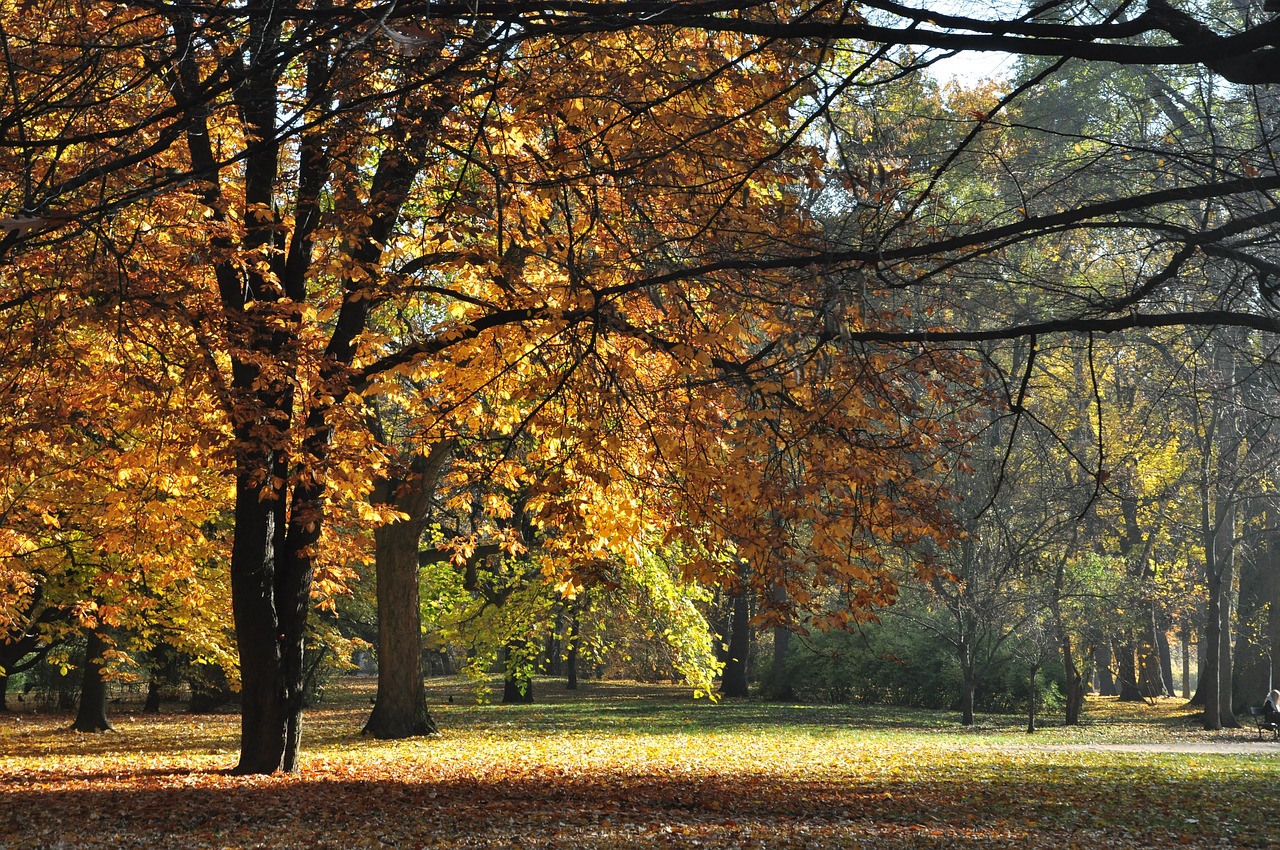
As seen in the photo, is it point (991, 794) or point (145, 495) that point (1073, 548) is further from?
point (145, 495)

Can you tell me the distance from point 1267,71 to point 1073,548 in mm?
17673

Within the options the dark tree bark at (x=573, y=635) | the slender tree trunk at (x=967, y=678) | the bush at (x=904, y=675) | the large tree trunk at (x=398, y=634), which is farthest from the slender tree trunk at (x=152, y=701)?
the slender tree trunk at (x=967, y=678)

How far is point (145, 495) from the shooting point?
11531 mm

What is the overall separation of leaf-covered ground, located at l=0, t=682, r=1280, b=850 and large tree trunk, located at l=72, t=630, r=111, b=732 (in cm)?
62

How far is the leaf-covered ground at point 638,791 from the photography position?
8148 millimetres

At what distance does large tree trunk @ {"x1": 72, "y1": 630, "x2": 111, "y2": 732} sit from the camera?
795 inches

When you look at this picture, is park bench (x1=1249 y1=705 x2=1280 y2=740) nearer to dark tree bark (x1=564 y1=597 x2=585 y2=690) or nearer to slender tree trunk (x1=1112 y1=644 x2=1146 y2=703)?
slender tree trunk (x1=1112 y1=644 x2=1146 y2=703)

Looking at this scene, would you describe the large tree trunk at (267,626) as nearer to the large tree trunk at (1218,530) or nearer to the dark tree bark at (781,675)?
the large tree trunk at (1218,530)

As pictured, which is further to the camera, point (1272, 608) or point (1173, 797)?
point (1272, 608)

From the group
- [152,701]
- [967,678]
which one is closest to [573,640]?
[967,678]

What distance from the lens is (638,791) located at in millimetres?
10828

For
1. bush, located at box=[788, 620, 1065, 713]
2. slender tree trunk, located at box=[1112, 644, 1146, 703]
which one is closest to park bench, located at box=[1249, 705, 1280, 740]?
bush, located at box=[788, 620, 1065, 713]

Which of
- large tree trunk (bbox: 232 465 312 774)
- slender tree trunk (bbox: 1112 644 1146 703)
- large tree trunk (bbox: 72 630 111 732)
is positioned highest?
large tree trunk (bbox: 232 465 312 774)

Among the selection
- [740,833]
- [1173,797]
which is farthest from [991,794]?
[740,833]
